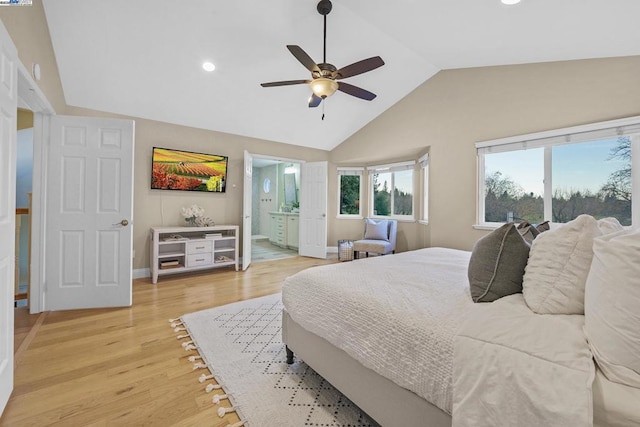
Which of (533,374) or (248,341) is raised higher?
(533,374)

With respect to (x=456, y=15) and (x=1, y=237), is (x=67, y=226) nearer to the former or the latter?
(x=1, y=237)

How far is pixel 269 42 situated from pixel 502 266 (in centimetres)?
334

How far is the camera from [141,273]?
4059 millimetres

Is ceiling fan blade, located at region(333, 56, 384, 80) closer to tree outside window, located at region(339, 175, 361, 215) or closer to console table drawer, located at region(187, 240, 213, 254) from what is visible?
console table drawer, located at region(187, 240, 213, 254)

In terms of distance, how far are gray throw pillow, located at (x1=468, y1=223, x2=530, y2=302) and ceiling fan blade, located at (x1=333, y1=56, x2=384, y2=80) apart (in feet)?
6.18

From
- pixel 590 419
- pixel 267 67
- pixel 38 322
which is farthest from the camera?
pixel 267 67

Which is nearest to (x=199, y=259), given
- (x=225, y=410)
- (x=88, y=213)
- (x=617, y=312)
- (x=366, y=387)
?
(x=88, y=213)

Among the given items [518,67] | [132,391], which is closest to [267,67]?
[518,67]

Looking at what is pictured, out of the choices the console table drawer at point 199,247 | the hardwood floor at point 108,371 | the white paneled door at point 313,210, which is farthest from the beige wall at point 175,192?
the hardwood floor at point 108,371

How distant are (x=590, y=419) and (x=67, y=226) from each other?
3.93 m

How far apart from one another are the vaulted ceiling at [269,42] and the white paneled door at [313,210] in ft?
5.56

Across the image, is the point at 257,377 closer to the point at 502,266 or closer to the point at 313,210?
the point at 502,266

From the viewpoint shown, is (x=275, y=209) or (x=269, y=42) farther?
(x=275, y=209)

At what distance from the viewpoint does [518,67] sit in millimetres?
3336
